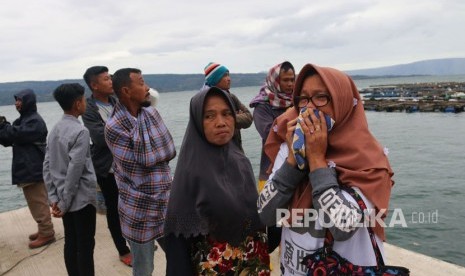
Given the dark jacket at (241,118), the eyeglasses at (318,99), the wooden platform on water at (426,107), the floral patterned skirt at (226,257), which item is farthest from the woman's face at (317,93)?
the wooden platform on water at (426,107)

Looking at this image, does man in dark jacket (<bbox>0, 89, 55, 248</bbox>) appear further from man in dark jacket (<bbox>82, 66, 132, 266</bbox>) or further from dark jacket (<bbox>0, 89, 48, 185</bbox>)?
man in dark jacket (<bbox>82, 66, 132, 266</bbox>)

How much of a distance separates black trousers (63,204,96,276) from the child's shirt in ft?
0.31

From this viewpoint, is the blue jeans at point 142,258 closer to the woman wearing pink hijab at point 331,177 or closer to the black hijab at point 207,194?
the black hijab at point 207,194

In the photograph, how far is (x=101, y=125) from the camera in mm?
3410

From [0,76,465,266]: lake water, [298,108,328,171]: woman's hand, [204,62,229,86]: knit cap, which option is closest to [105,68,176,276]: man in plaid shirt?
[204,62,229,86]: knit cap

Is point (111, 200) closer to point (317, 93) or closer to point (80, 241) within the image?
point (80, 241)

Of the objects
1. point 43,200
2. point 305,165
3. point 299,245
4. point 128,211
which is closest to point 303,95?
point 305,165

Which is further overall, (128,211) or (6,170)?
(6,170)

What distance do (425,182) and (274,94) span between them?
12.1 metres

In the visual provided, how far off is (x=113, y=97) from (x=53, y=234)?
7.10ft

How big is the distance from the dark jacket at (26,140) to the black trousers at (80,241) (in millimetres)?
1646

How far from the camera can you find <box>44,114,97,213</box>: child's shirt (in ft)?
9.36

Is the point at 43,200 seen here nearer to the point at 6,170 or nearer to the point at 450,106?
the point at 6,170

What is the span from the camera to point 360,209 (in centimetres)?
133
